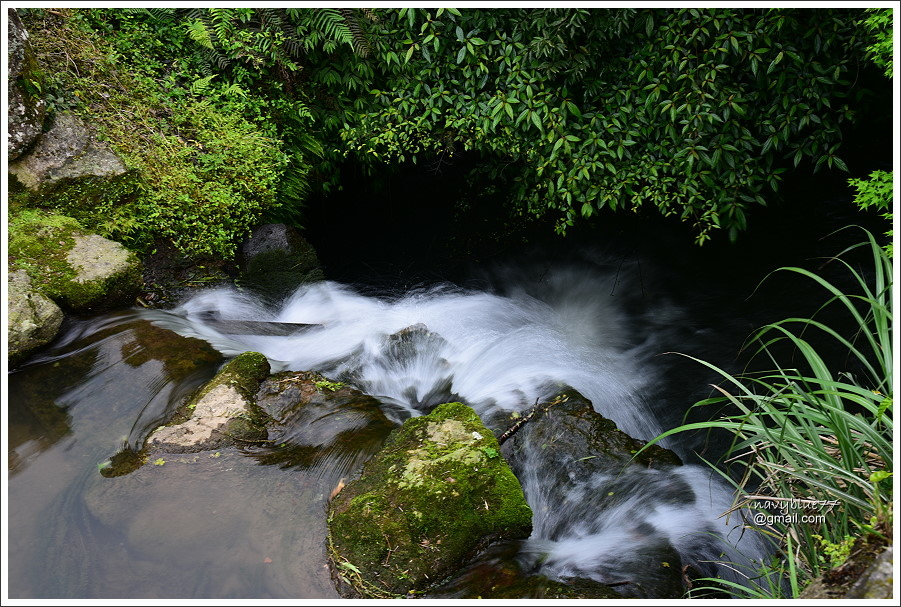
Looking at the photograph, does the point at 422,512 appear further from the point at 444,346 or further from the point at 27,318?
the point at 27,318

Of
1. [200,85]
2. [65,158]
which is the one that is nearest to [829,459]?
[65,158]

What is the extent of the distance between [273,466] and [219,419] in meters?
0.51

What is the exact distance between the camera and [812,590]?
199cm

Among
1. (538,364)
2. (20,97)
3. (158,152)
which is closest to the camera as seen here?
(20,97)

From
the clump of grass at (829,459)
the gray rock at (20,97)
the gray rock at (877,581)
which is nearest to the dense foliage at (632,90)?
the gray rock at (20,97)

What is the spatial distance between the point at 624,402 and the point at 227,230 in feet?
13.5

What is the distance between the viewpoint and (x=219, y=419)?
3682 mm

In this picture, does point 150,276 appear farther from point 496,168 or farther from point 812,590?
point 812,590

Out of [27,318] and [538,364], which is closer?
[27,318]

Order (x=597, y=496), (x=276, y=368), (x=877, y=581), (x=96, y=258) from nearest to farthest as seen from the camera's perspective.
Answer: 1. (x=877, y=581)
2. (x=597, y=496)
3. (x=276, y=368)
4. (x=96, y=258)

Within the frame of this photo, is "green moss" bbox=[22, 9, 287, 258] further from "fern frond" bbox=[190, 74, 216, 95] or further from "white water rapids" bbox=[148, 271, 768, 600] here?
"white water rapids" bbox=[148, 271, 768, 600]

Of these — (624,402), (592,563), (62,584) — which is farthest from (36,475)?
(624,402)

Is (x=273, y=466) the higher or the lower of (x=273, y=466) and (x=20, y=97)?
the lower

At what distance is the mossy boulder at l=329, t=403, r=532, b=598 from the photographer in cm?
291
